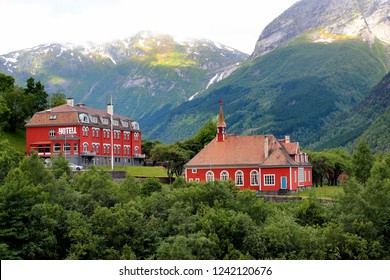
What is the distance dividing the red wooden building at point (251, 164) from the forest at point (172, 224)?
2370cm

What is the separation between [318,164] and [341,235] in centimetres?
4718

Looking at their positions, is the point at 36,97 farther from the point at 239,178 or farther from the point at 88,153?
the point at 239,178

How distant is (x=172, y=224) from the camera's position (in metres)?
49.1

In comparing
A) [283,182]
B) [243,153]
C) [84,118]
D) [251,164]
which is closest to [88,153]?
[84,118]

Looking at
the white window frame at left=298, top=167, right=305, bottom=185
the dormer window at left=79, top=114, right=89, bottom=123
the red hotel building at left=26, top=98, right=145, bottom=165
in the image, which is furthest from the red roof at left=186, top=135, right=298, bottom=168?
the dormer window at left=79, top=114, right=89, bottom=123

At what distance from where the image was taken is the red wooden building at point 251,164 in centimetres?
7969

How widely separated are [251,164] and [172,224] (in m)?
32.6

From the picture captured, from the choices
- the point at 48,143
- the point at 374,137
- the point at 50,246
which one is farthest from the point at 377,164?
the point at 374,137

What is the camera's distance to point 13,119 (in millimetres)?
92562

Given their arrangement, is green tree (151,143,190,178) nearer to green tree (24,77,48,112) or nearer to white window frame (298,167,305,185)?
white window frame (298,167,305,185)

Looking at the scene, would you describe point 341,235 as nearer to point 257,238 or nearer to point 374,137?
point 257,238

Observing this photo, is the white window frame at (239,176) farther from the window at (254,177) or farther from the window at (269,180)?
the window at (269,180)

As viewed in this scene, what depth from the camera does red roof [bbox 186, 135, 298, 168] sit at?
80.4 metres

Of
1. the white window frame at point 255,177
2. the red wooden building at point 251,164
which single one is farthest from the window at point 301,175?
the white window frame at point 255,177
